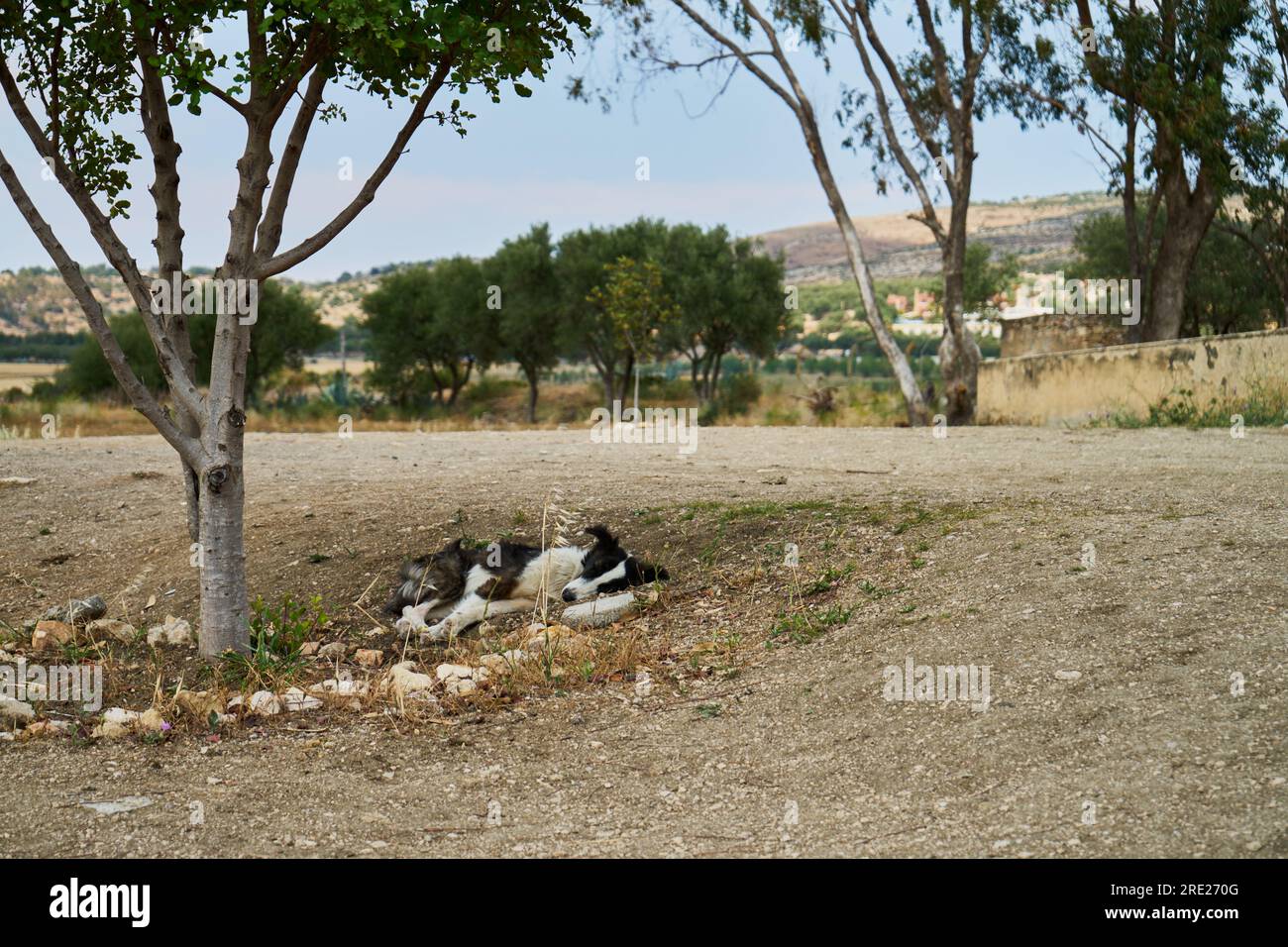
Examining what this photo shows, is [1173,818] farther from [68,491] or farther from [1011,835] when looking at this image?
[68,491]

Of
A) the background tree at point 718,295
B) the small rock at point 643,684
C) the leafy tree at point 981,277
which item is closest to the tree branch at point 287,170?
the small rock at point 643,684

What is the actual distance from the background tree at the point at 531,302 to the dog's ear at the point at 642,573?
36755 millimetres

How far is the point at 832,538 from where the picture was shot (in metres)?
7.38

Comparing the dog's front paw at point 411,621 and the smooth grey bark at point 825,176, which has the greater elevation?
the smooth grey bark at point 825,176

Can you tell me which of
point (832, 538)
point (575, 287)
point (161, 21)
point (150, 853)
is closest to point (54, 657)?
point (150, 853)

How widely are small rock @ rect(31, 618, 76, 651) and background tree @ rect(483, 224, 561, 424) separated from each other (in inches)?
1456

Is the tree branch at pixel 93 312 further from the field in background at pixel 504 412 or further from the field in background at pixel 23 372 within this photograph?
the field in background at pixel 23 372

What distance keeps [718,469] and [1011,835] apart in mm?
7251

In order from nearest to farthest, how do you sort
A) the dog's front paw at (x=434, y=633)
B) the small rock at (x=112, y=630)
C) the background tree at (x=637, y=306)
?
the dog's front paw at (x=434, y=633) < the small rock at (x=112, y=630) < the background tree at (x=637, y=306)

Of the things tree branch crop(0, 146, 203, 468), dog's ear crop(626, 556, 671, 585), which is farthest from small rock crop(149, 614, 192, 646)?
dog's ear crop(626, 556, 671, 585)

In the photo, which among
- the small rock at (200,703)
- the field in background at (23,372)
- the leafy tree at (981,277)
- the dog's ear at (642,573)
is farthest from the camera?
the field in background at (23,372)

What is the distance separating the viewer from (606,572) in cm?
711

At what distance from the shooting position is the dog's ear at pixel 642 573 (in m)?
7.10

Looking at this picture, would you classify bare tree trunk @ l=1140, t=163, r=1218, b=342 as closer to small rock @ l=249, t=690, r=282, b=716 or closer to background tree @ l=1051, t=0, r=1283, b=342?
background tree @ l=1051, t=0, r=1283, b=342
